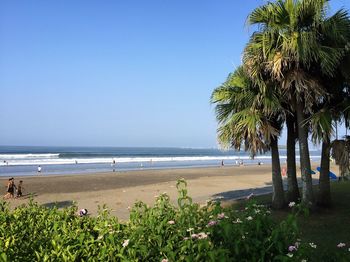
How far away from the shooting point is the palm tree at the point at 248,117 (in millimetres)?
12344

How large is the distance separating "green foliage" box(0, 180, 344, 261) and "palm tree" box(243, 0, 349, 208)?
8.23 meters

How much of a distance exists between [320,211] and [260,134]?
9.67ft

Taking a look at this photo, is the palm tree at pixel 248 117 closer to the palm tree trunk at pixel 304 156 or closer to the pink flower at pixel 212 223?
the palm tree trunk at pixel 304 156

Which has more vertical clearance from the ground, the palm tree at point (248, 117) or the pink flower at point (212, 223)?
the palm tree at point (248, 117)

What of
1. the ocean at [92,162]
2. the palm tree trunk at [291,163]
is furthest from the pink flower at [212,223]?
the ocean at [92,162]

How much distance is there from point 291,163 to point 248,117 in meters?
2.73

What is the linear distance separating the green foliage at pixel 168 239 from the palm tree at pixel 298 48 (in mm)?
8228

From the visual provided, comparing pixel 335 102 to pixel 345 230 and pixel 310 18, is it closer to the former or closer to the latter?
pixel 310 18

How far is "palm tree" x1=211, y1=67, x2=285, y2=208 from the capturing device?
12344 millimetres

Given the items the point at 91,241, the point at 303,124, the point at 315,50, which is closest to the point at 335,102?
the point at 303,124

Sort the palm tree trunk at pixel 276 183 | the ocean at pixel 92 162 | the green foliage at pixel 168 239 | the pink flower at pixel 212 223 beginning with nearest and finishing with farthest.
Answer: the green foliage at pixel 168 239 → the pink flower at pixel 212 223 → the palm tree trunk at pixel 276 183 → the ocean at pixel 92 162

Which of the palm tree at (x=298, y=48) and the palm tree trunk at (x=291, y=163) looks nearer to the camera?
the palm tree at (x=298, y=48)

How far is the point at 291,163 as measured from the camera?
13906mm

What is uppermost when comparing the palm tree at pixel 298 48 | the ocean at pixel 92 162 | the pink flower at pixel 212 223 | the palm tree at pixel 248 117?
the palm tree at pixel 298 48
